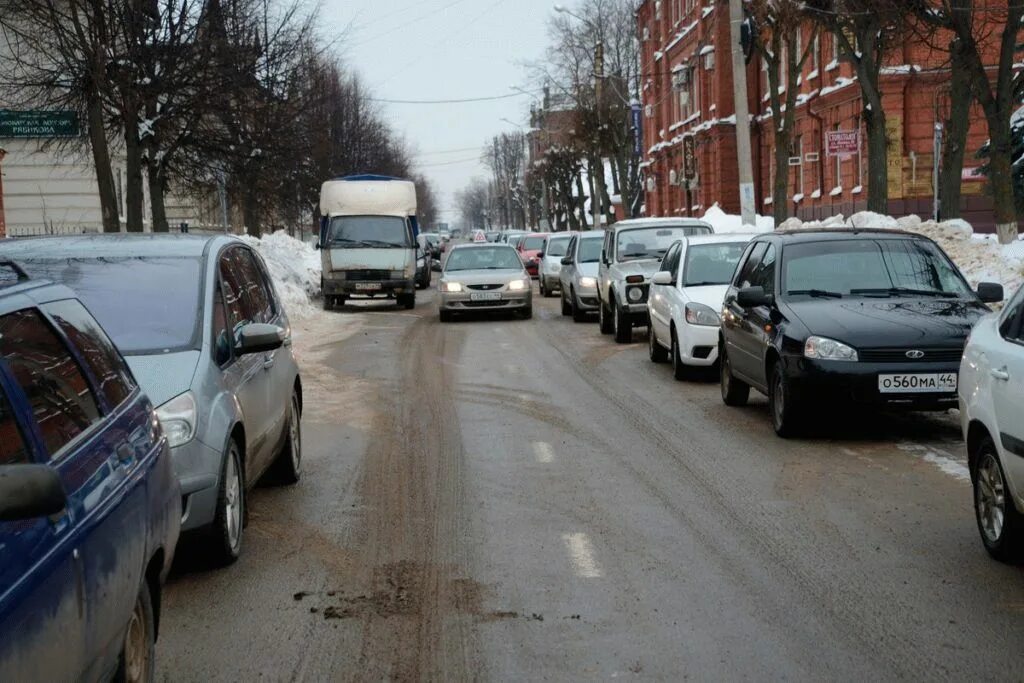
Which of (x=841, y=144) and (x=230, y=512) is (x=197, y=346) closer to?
(x=230, y=512)

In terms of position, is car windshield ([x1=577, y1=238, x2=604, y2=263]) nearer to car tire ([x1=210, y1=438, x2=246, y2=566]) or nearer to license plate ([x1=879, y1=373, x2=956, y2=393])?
license plate ([x1=879, y1=373, x2=956, y2=393])

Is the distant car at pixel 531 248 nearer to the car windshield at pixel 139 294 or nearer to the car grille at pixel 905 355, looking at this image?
the car grille at pixel 905 355

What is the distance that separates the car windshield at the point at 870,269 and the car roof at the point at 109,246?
534 cm

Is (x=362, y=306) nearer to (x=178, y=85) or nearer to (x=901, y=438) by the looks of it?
(x=178, y=85)

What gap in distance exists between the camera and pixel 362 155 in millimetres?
76000

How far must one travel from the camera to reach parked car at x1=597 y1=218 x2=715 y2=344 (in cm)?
2058

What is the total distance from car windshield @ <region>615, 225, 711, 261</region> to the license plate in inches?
446

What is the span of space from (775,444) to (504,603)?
503 cm

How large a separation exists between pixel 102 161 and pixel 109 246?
18.5 metres

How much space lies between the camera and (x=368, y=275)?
32.1 metres

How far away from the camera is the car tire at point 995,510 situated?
21.4 feet

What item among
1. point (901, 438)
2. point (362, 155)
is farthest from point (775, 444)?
point (362, 155)

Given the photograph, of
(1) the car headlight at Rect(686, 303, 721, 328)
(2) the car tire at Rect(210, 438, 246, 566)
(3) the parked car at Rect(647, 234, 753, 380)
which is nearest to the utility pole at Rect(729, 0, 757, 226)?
(3) the parked car at Rect(647, 234, 753, 380)

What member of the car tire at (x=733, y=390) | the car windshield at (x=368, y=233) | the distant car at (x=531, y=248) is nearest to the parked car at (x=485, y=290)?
the car windshield at (x=368, y=233)
